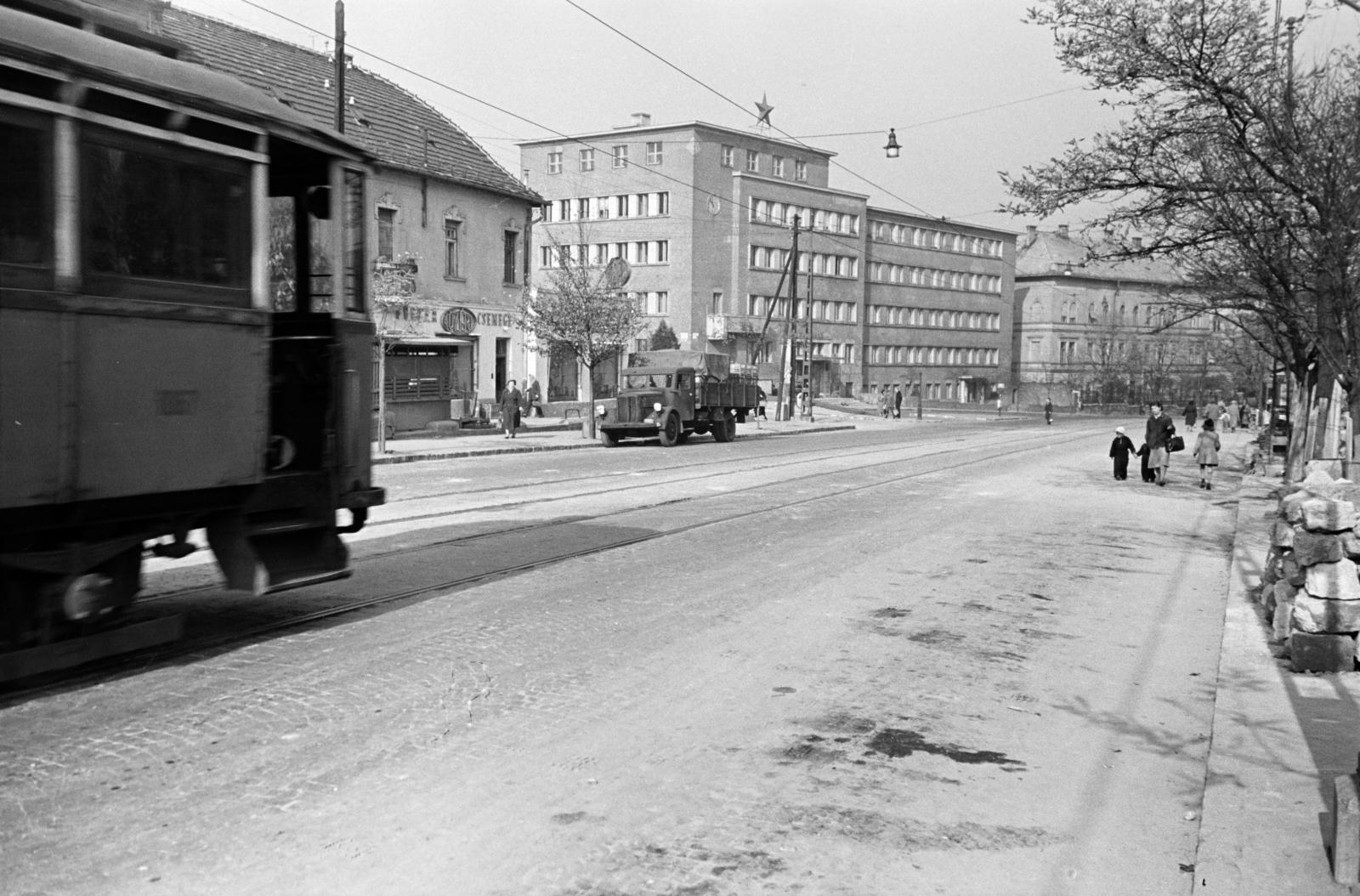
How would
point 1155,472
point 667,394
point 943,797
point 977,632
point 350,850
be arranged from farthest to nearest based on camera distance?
point 667,394
point 1155,472
point 977,632
point 943,797
point 350,850

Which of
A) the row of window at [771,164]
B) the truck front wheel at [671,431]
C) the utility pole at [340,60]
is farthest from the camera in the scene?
the row of window at [771,164]

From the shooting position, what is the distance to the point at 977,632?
8.84 metres

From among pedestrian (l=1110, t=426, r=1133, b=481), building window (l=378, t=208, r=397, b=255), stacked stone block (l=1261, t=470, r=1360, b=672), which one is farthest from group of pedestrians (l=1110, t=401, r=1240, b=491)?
building window (l=378, t=208, r=397, b=255)

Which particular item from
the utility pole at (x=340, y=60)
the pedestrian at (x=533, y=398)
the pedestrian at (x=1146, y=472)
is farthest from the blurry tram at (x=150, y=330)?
the pedestrian at (x=533, y=398)

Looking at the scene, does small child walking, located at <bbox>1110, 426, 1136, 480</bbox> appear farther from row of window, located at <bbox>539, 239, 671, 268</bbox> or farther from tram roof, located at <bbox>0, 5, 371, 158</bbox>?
row of window, located at <bbox>539, 239, 671, 268</bbox>

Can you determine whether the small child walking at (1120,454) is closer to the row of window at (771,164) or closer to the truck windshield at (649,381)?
the truck windshield at (649,381)

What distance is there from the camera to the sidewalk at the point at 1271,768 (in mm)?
4582

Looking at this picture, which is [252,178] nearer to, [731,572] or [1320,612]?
[731,572]

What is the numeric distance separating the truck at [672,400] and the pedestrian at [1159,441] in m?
13.9

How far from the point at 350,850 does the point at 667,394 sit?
3021 centimetres

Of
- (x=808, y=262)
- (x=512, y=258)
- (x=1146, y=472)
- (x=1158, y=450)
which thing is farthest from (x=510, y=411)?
(x=808, y=262)

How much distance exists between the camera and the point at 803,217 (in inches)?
3270

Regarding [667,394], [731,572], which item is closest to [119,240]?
[731,572]

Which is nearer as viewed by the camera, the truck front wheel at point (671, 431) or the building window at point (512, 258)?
the truck front wheel at point (671, 431)
